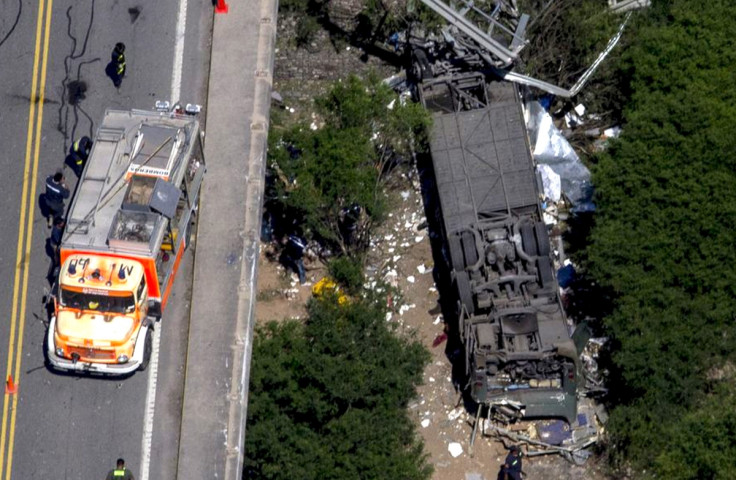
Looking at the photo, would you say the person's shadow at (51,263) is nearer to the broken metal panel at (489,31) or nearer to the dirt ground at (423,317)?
the dirt ground at (423,317)

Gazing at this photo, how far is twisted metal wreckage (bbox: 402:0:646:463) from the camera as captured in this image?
96.9 ft

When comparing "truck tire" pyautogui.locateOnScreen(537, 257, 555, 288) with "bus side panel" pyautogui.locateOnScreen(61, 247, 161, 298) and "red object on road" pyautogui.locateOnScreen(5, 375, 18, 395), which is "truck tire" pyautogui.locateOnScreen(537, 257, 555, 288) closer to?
"bus side panel" pyautogui.locateOnScreen(61, 247, 161, 298)

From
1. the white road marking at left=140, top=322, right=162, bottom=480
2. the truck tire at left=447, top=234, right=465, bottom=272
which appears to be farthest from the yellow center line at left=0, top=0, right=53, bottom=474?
the truck tire at left=447, top=234, right=465, bottom=272

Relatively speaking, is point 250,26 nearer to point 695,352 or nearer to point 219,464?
point 219,464

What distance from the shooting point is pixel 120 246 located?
26.6 m

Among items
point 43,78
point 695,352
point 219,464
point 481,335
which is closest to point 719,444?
point 695,352

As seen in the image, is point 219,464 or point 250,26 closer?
point 219,464

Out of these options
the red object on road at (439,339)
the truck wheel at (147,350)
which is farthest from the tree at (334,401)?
the truck wheel at (147,350)

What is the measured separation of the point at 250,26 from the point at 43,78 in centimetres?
472

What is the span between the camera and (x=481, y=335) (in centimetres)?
2955

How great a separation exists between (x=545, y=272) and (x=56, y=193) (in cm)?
1053

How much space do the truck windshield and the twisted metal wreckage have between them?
7356 mm

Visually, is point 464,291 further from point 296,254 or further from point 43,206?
point 43,206

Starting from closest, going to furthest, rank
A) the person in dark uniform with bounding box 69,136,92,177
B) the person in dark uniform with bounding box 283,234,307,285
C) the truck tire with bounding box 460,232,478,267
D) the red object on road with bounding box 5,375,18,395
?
the red object on road with bounding box 5,375,18,395 → the person in dark uniform with bounding box 69,136,92,177 → the truck tire with bounding box 460,232,478,267 → the person in dark uniform with bounding box 283,234,307,285
